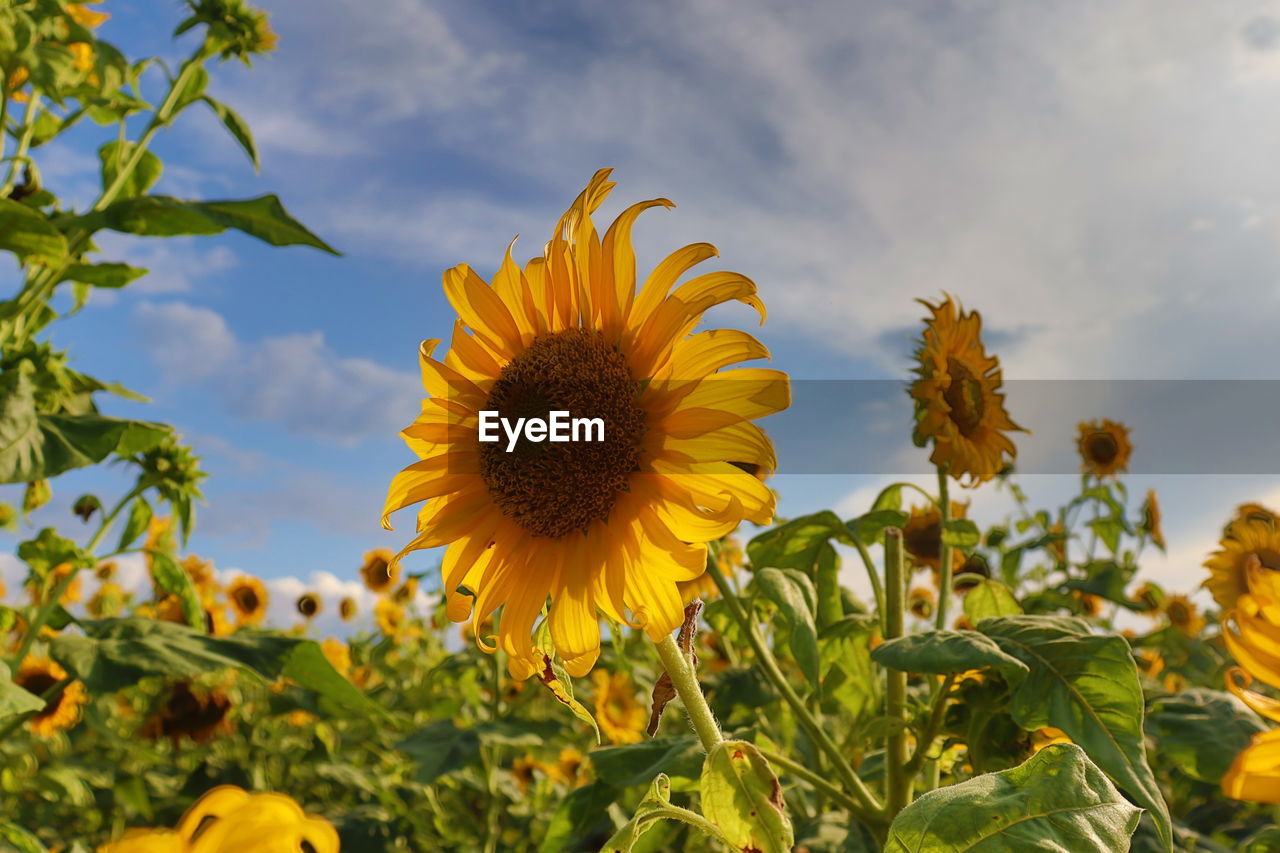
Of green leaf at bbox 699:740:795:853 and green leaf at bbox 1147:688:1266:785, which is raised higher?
green leaf at bbox 699:740:795:853

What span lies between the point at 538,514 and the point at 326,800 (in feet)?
11.6

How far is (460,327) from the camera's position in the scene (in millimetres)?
1248

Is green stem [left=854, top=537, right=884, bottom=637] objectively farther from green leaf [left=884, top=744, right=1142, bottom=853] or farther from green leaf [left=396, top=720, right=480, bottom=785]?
green leaf [left=396, top=720, right=480, bottom=785]

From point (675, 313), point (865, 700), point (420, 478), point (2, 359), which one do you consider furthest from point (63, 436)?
point (865, 700)

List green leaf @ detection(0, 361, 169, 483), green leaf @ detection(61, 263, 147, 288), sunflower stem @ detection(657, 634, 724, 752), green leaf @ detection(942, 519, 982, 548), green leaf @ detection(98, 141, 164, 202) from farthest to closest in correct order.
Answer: green leaf @ detection(98, 141, 164, 202)
green leaf @ detection(61, 263, 147, 288)
green leaf @ detection(0, 361, 169, 483)
green leaf @ detection(942, 519, 982, 548)
sunflower stem @ detection(657, 634, 724, 752)

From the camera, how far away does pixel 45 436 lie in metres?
2.05

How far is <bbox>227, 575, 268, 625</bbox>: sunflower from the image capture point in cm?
568

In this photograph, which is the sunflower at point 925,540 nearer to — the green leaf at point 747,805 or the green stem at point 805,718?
the green stem at point 805,718

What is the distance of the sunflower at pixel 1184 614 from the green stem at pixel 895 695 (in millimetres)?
5248

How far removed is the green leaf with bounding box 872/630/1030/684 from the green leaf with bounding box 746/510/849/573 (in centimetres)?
45

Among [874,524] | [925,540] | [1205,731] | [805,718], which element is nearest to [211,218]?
[874,524]

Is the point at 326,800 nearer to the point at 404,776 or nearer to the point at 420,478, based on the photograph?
the point at 404,776

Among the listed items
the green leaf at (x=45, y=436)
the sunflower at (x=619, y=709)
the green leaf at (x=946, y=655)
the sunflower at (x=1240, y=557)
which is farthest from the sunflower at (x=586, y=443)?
the sunflower at (x=1240, y=557)

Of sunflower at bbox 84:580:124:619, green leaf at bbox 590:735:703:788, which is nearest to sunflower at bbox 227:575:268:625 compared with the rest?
sunflower at bbox 84:580:124:619
